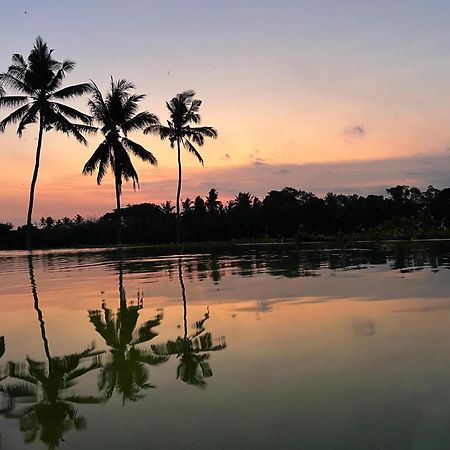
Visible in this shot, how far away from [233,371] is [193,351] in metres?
0.66

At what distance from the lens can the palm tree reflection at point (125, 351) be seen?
11.4 feet

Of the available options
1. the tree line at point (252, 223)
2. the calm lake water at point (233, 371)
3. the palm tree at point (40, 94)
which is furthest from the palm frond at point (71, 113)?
the calm lake water at point (233, 371)

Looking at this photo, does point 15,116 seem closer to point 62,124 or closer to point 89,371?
point 62,124

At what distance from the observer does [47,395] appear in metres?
3.38

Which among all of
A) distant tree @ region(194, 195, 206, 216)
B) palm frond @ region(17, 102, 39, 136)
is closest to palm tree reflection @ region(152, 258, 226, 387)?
palm frond @ region(17, 102, 39, 136)

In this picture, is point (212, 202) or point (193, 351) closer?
point (193, 351)


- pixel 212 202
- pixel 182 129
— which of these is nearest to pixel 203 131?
pixel 182 129

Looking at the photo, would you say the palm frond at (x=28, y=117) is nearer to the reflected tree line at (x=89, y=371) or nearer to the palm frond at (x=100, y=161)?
the palm frond at (x=100, y=161)

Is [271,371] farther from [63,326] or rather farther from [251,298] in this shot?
[251,298]

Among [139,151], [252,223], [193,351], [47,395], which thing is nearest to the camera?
[47,395]

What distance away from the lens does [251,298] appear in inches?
273

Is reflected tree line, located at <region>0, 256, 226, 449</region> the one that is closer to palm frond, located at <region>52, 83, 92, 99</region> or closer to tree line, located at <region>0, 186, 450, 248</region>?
palm frond, located at <region>52, 83, 92, 99</region>

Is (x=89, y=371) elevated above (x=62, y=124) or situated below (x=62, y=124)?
below

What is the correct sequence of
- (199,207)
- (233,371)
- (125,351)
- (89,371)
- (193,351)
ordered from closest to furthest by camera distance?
(233,371), (89,371), (193,351), (125,351), (199,207)
